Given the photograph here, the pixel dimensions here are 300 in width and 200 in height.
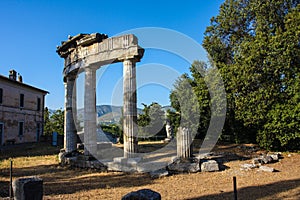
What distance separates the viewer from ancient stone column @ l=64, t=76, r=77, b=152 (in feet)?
45.3

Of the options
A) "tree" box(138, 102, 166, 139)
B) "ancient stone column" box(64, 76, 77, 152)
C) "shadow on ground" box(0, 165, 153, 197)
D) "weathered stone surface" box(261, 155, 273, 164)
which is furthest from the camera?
"tree" box(138, 102, 166, 139)

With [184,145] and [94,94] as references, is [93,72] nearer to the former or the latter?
[94,94]

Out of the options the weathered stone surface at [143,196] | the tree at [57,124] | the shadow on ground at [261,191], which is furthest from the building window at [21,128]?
the weathered stone surface at [143,196]

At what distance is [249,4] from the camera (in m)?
16.8

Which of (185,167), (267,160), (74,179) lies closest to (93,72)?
(74,179)

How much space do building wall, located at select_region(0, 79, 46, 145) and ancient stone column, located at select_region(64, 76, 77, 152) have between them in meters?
14.2

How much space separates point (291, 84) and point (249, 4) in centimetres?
684

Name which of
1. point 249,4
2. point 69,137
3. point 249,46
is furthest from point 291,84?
point 69,137

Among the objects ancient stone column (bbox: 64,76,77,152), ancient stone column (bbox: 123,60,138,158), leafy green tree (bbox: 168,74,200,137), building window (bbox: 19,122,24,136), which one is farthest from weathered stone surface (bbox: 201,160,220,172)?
building window (bbox: 19,122,24,136)

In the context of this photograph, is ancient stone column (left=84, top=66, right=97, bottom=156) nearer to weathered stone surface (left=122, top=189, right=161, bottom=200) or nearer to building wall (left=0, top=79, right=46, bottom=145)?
weathered stone surface (left=122, top=189, right=161, bottom=200)

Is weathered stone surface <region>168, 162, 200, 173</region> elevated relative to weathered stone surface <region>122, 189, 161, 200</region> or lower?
lower

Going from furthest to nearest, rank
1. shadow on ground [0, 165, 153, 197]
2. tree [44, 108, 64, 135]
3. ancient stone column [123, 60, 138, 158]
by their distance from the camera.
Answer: tree [44, 108, 64, 135] → ancient stone column [123, 60, 138, 158] → shadow on ground [0, 165, 153, 197]

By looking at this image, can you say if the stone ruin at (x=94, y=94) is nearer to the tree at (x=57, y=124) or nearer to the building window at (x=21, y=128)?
the building window at (x=21, y=128)

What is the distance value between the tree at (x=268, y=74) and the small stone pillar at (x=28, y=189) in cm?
1241
